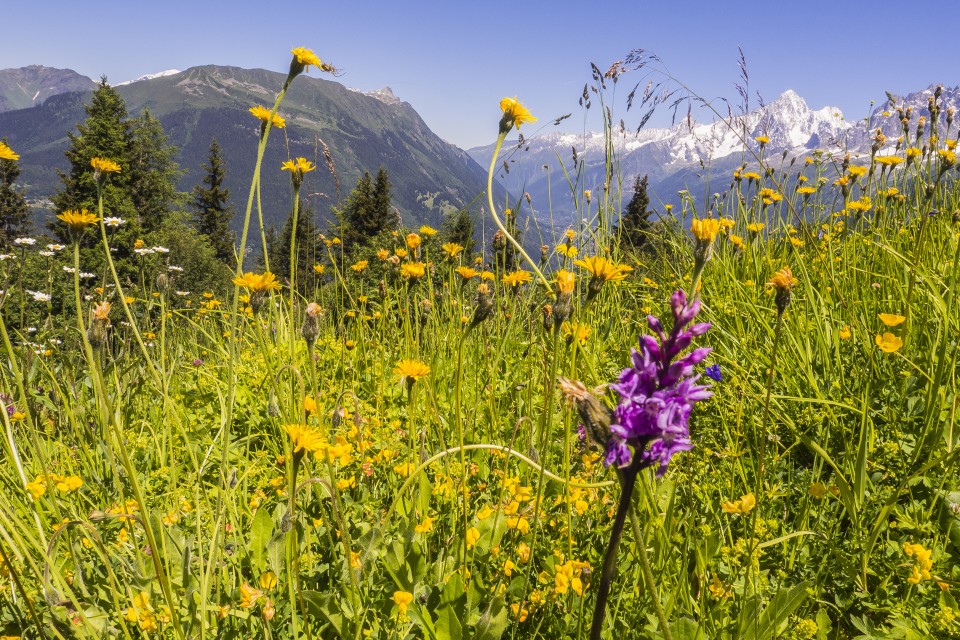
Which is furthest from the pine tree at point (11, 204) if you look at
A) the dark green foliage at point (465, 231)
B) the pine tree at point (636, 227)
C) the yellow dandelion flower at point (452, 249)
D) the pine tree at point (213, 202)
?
the yellow dandelion flower at point (452, 249)

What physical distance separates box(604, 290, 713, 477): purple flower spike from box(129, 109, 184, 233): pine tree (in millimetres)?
35608

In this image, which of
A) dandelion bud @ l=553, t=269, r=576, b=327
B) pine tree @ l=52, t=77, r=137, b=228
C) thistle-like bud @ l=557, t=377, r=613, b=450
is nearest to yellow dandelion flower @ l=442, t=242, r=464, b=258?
dandelion bud @ l=553, t=269, r=576, b=327

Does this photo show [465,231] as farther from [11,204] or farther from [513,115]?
[11,204]

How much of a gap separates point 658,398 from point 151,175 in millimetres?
41795

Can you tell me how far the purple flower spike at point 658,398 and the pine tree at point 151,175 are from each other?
3561 centimetres

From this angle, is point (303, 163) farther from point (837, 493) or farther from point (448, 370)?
point (837, 493)

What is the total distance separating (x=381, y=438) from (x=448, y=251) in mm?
952

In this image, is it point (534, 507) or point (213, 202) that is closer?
point (534, 507)

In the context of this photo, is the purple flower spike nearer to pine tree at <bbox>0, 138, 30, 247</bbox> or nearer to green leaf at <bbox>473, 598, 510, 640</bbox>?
green leaf at <bbox>473, 598, 510, 640</bbox>

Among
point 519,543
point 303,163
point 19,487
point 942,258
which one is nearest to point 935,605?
point 519,543

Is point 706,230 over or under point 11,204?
under

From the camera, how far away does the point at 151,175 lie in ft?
115

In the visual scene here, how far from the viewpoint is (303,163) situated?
202cm

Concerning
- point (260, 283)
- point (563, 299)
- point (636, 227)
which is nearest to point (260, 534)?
point (260, 283)
